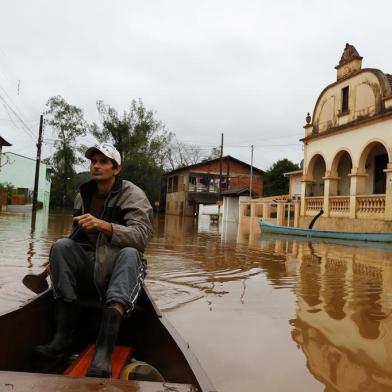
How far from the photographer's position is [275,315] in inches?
174

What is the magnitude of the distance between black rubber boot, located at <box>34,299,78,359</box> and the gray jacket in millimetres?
216

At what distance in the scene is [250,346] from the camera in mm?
3406

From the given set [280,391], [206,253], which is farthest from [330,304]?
[206,253]

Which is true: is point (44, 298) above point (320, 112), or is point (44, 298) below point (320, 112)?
below

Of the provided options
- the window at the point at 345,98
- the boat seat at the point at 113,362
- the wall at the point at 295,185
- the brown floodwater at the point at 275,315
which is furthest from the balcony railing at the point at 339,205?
the boat seat at the point at 113,362

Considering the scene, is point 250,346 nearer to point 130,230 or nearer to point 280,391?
point 280,391

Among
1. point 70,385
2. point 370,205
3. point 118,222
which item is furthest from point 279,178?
point 70,385

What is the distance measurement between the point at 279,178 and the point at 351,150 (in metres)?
25.5

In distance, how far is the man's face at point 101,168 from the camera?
3047 millimetres

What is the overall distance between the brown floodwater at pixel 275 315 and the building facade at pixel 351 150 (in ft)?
27.6

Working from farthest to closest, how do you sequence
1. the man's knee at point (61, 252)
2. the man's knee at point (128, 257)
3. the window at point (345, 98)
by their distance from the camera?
the window at point (345, 98)
the man's knee at point (61, 252)
the man's knee at point (128, 257)

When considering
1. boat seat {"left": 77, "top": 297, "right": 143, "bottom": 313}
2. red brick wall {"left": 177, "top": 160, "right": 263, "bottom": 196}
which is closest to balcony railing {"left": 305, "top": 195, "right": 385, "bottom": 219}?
boat seat {"left": 77, "top": 297, "right": 143, "bottom": 313}

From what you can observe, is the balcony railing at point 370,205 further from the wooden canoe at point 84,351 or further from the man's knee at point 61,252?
the man's knee at point 61,252

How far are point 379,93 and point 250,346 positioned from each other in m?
15.5
